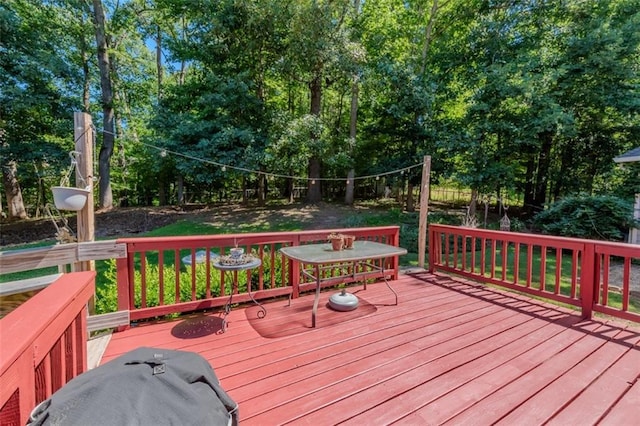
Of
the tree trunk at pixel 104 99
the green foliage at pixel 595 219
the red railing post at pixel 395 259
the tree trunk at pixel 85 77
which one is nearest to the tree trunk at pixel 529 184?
the green foliage at pixel 595 219

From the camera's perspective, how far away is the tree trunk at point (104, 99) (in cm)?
1011

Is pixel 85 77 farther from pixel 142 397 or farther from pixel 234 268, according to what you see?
pixel 142 397

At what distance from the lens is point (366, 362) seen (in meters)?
2.31

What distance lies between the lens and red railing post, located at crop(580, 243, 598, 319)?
3.07m

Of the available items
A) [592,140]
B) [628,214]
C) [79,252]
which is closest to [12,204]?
[79,252]

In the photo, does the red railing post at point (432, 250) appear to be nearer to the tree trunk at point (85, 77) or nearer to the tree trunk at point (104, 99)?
the tree trunk at point (104, 99)

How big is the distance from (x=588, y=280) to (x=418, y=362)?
2.20 m

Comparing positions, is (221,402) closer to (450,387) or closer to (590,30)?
(450,387)

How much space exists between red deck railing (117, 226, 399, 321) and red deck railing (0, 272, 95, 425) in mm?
1105

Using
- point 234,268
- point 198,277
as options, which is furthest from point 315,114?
point 234,268

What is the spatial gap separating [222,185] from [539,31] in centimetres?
1400

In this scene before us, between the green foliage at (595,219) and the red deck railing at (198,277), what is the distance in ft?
18.7

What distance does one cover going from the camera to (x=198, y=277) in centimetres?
358

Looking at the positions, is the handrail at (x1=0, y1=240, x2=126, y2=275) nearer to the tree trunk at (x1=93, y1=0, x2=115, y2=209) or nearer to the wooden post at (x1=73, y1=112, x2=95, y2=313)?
the wooden post at (x1=73, y1=112, x2=95, y2=313)
